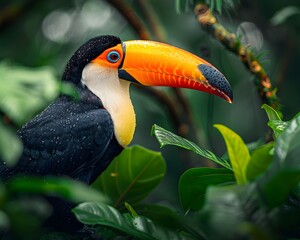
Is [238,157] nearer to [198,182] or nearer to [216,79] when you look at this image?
[198,182]

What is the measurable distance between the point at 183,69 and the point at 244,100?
13.3 feet

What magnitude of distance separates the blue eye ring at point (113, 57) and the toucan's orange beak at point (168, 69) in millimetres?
39

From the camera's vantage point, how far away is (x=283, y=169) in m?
2.22

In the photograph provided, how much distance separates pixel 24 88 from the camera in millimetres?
1812

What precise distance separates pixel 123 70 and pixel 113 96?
15 cm

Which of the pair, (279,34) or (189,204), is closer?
(189,204)

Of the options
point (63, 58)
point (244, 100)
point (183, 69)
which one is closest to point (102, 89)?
point (183, 69)

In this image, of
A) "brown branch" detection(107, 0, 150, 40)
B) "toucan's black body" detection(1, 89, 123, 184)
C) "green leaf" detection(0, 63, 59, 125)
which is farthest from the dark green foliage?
"brown branch" detection(107, 0, 150, 40)

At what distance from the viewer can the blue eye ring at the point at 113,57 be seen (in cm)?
375

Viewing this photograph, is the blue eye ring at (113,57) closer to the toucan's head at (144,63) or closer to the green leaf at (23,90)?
the toucan's head at (144,63)

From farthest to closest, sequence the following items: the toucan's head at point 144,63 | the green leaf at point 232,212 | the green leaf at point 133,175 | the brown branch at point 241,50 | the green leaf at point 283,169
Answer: the brown branch at point 241,50 → the toucan's head at point 144,63 → the green leaf at point 133,175 → the green leaf at point 283,169 → the green leaf at point 232,212

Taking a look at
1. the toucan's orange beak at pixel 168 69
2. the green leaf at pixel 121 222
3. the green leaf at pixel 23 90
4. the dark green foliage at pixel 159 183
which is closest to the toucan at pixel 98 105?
the toucan's orange beak at pixel 168 69

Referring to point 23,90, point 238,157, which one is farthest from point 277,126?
point 23,90

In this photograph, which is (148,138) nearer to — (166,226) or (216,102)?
(216,102)
